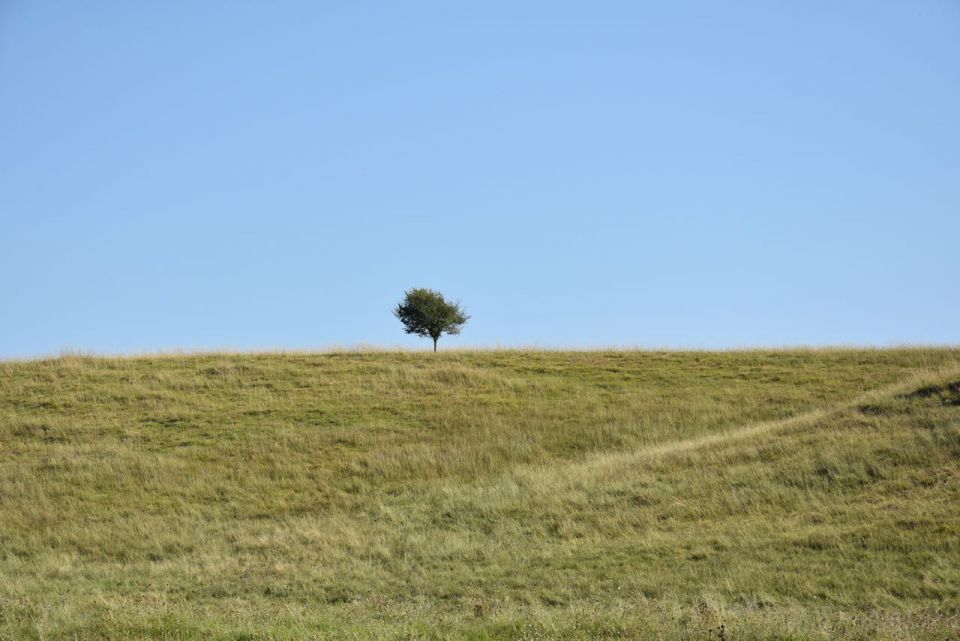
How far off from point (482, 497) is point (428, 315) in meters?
31.5

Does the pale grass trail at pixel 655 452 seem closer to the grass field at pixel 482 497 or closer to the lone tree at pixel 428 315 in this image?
the grass field at pixel 482 497

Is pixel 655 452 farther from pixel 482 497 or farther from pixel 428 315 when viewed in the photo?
pixel 428 315

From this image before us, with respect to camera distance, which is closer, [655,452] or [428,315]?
[655,452]

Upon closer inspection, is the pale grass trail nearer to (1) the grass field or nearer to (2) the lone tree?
(1) the grass field

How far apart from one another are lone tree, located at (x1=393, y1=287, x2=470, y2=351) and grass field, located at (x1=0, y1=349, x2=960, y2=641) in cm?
1281

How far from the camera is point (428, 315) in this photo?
54906 millimetres

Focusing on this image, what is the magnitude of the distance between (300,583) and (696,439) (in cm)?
1517

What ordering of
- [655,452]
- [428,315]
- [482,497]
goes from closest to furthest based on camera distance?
[482,497], [655,452], [428,315]

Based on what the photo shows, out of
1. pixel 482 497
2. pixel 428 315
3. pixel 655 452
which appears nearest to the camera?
pixel 482 497

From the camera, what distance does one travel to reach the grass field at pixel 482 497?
13664 millimetres

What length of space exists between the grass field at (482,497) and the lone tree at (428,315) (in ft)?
42.0

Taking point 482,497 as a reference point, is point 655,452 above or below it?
above

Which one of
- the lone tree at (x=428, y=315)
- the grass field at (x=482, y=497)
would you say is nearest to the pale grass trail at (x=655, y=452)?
the grass field at (x=482, y=497)

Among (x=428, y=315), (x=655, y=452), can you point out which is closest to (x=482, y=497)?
(x=655, y=452)
